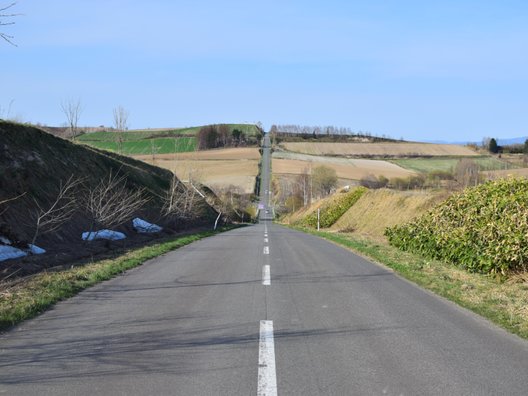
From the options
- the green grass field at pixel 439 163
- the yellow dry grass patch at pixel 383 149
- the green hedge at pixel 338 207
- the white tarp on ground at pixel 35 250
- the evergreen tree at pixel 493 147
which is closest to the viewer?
the white tarp on ground at pixel 35 250

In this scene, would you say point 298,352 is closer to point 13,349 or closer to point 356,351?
point 356,351

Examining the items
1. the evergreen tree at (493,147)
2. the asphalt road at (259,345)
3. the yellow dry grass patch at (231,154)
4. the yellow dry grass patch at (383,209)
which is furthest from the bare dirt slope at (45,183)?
the evergreen tree at (493,147)

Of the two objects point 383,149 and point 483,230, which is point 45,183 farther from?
point 383,149

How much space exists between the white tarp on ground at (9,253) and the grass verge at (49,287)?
1.95 m

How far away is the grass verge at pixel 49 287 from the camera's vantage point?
7578mm

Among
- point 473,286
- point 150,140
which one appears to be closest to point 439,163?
point 150,140

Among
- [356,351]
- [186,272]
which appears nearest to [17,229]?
[186,272]

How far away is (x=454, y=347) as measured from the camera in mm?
6062

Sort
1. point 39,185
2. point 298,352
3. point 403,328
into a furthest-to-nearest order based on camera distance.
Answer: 1. point 39,185
2. point 403,328
3. point 298,352

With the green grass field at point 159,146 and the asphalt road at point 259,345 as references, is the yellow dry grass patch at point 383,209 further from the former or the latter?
the green grass field at point 159,146

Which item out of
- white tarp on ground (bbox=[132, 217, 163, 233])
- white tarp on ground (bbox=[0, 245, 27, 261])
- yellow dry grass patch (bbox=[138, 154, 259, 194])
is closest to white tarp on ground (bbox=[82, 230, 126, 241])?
white tarp on ground (bbox=[132, 217, 163, 233])

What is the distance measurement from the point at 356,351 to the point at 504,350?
1789mm

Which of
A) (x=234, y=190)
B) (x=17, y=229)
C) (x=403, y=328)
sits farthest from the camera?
(x=234, y=190)

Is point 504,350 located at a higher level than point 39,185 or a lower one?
lower
